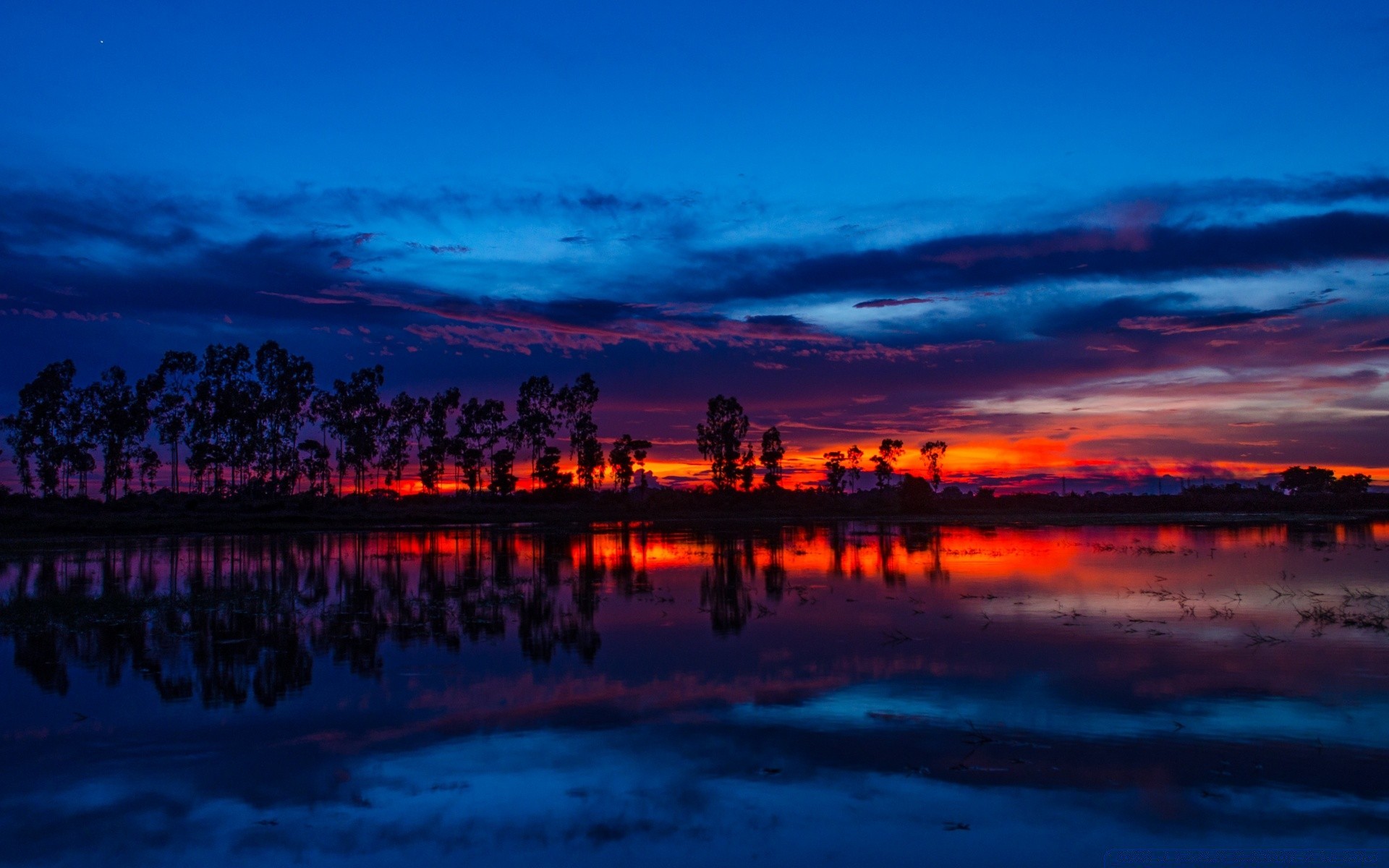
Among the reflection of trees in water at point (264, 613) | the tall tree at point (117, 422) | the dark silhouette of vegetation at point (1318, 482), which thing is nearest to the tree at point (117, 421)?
the tall tree at point (117, 422)

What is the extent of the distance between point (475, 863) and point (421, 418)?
121 metres

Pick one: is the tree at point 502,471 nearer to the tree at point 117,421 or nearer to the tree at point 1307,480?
the tree at point 117,421

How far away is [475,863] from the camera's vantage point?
7758 mm

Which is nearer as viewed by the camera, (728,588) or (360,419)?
(728,588)

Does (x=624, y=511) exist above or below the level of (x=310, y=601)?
below

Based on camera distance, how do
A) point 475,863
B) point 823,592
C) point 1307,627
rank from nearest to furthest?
point 475,863 → point 1307,627 → point 823,592

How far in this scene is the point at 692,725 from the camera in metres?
11.9

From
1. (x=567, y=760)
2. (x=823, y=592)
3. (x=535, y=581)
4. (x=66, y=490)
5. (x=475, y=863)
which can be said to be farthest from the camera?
(x=66, y=490)

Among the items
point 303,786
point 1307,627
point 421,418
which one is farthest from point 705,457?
point 303,786

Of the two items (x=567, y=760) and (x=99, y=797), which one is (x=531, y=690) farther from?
(x=99, y=797)

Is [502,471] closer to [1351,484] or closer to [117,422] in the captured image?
[117,422]

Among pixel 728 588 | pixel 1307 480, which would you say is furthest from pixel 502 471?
pixel 1307 480

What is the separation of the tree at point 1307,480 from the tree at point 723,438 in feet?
311

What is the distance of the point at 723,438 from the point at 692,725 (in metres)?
118
